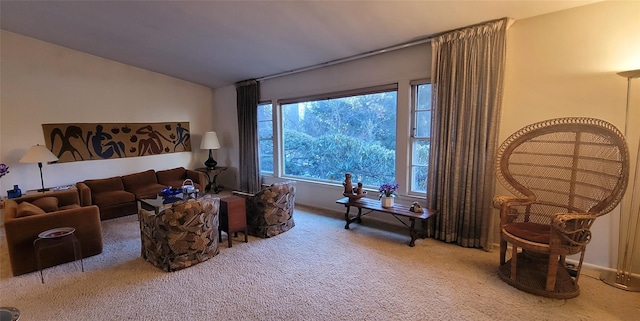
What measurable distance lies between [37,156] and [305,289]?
4.25 meters

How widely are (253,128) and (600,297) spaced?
5.27 m

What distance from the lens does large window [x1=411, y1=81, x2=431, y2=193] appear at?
3.76 meters

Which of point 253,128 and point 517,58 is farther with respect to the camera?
point 253,128

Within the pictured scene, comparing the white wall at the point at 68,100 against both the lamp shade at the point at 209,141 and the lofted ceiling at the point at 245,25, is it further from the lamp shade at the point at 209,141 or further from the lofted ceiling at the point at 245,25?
the lamp shade at the point at 209,141

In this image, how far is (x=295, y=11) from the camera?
10.2 ft

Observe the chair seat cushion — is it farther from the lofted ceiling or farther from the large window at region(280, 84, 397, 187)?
the lofted ceiling

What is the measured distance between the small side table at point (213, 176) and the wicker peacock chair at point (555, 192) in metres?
5.38

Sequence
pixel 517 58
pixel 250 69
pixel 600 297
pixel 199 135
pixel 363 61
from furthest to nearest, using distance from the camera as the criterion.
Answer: pixel 199 135 → pixel 250 69 → pixel 363 61 → pixel 517 58 → pixel 600 297

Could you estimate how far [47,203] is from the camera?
143 inches

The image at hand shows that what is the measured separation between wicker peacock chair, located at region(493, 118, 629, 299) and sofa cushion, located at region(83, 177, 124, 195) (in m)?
5.62

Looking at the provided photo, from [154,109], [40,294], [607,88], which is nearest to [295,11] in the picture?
[607,88]

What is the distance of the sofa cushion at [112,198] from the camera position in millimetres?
4500

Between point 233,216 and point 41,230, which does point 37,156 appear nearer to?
point 41,230

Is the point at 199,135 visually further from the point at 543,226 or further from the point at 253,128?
the point at 543,226
